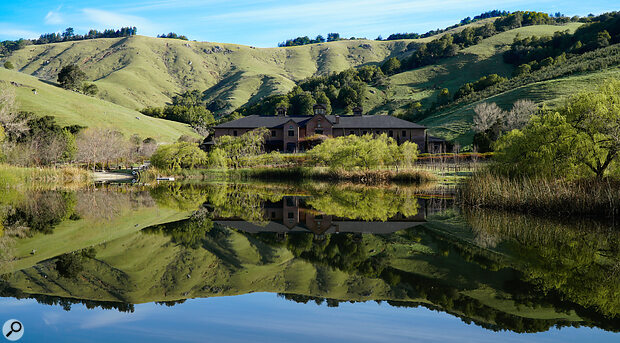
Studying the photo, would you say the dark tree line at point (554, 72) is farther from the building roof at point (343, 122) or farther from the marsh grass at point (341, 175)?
the marsh grass at point (341, 175)

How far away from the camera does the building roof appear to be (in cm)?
7681

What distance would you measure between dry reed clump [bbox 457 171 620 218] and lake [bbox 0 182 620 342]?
0.93 meters

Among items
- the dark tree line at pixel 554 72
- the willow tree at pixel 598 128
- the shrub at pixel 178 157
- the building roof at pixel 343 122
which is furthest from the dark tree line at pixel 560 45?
the willow tree at pixel 598 128

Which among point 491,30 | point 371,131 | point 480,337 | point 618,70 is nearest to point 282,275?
point 480,337

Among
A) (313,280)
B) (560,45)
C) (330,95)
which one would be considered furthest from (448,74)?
(313,280)

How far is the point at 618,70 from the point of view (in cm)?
7119

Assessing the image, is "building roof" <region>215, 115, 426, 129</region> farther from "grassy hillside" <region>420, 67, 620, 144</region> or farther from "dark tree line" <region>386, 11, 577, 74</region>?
"dark tree line" <region>386, 11, 577, 74</region>

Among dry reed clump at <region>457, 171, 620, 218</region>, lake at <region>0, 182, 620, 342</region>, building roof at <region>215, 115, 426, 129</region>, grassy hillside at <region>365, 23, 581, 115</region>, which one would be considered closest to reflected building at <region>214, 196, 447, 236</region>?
lake at <region>0, 182, 620, 342</region>

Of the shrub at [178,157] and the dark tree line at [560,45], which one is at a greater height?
the dark tree line at [560,45]

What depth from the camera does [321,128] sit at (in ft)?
258

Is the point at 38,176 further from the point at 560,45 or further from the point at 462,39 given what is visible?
the point at 462,39

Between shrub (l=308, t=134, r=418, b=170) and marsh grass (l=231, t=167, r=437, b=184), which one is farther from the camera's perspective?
shrub (l=308, t=134, r=418, b=170)

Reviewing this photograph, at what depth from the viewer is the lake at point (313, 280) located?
649 cm

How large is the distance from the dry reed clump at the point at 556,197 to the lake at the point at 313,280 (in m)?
0.93
